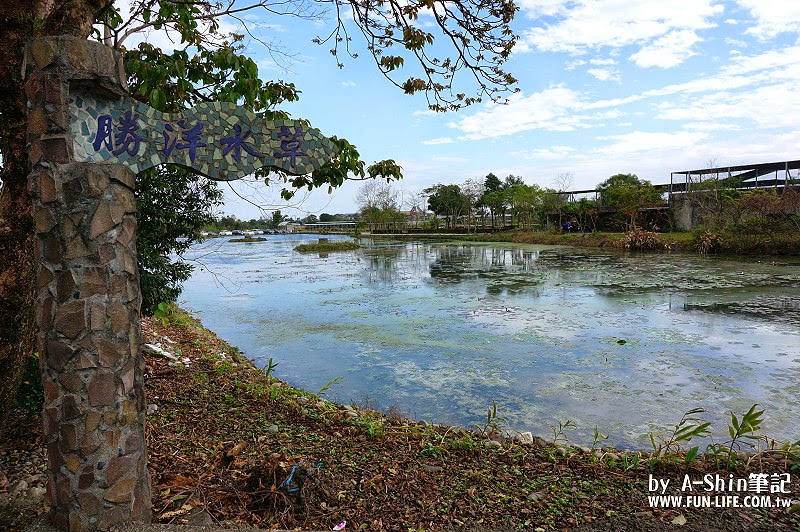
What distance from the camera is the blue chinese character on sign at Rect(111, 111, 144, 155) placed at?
2.21 m

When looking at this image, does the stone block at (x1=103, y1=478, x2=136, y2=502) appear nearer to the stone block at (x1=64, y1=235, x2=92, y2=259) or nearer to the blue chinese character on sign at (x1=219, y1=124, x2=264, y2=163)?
the stone block at (x1=64, y1=235, x2=92, y2=259)

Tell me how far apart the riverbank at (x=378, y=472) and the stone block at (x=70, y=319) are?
95cm

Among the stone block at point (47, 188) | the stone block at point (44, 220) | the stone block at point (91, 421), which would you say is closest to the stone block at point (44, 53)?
the stone block at point (47, 188)

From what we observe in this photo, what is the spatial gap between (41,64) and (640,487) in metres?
3.56

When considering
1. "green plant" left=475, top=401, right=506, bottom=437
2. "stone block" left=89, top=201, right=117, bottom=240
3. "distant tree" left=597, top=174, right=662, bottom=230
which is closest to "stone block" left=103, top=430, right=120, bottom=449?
"stone block" left=89, top=201, right=117, bottom=240

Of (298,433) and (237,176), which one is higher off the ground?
(237,176)

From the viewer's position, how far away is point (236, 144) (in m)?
2.39

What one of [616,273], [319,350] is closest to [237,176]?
[319,350]

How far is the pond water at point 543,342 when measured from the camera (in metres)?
4.51

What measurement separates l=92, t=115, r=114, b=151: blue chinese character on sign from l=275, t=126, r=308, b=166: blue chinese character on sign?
2.38 feet

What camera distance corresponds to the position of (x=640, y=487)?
9.00 feet

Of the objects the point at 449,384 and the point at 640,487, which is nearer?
the point at 640,487

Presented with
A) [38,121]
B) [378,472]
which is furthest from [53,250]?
[378,472]

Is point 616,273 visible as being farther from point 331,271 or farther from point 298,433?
point 298,433
